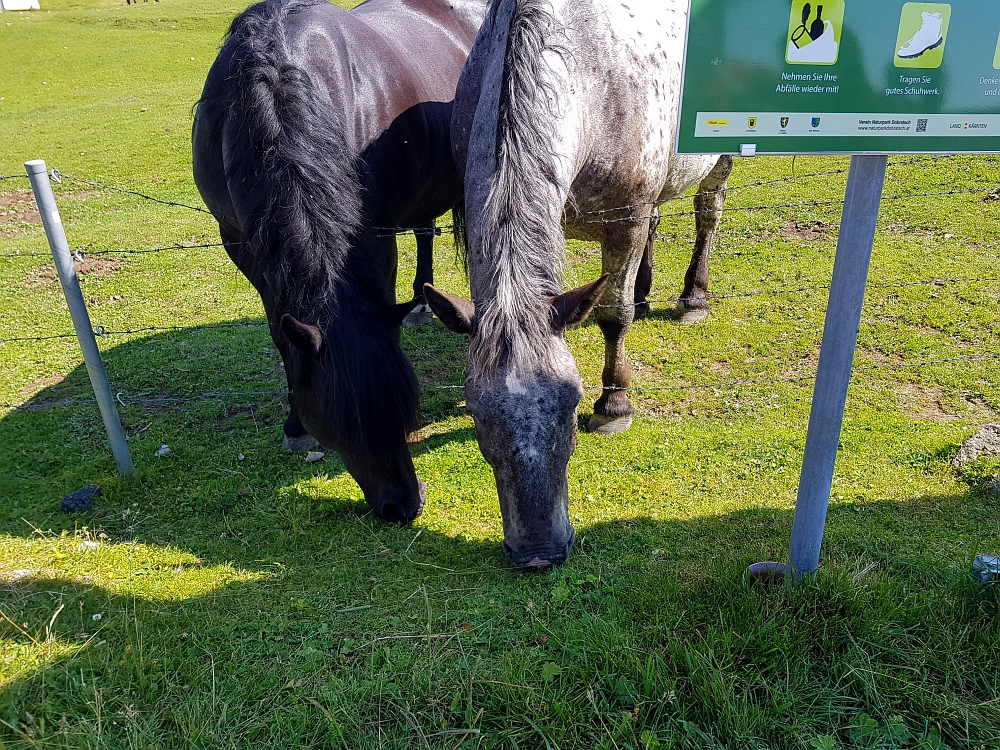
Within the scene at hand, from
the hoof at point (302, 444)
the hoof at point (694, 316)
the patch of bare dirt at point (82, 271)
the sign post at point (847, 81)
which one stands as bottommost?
the hoof at point (302, 444)

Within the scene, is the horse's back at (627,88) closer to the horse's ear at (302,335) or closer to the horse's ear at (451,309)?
the horse's ear at (451,309)

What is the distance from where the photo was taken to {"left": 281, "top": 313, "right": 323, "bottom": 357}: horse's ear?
9.60 feet

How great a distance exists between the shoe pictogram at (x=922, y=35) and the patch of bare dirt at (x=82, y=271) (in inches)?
330

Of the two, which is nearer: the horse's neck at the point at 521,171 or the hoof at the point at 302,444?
the horse's neck at the point at 521,171

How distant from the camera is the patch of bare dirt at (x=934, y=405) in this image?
4.58 metres

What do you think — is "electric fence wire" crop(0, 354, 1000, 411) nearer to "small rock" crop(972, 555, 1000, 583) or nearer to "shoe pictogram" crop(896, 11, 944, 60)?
"small rock" crop(972, 555, 1000, 583)

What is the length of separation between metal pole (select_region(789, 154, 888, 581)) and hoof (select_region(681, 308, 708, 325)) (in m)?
3.65

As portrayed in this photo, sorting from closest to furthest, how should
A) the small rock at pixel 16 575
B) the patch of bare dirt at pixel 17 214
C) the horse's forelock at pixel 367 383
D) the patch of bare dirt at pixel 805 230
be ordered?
the horse's forelock at pixel 367 383
the small rock at pixel 16 575
the patch of bare dirt at pixel 805 230
the patch of bare dirt at pixel 17 214

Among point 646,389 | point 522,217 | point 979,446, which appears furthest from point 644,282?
point 522,217

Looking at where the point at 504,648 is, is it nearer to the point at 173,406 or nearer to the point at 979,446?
the point at 979,446

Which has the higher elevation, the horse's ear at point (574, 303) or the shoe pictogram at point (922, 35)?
the shoe pictogram at point (922, 35)

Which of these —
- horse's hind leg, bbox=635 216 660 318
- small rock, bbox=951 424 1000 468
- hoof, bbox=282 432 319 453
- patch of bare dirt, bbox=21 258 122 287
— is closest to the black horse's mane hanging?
hoof, bbox=282 432 319 453

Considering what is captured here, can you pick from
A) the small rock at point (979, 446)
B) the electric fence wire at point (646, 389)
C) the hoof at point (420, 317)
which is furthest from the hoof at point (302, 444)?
the small rock at point (979, 446)

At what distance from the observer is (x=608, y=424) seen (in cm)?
474
